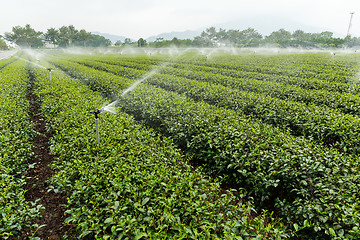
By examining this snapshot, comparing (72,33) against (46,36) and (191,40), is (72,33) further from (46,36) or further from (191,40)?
(191,40)

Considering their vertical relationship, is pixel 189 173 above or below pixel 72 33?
below

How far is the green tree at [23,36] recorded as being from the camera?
87125 mm

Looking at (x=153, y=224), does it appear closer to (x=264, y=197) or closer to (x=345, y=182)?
(x=264, y=197)

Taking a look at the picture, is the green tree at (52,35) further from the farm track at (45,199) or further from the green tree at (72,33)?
the farm track at (45,199)

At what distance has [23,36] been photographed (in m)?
87.5

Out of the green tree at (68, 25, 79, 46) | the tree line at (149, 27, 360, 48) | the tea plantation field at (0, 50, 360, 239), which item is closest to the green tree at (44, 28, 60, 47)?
the green tree at (68, 25, 79, 46)

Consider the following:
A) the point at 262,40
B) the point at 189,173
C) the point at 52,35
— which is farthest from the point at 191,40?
the point at 189,173

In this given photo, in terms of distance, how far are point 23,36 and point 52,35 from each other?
11.9 metres

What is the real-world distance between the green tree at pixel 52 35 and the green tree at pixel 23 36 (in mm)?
4740

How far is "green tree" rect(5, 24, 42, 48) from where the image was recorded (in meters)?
87.1

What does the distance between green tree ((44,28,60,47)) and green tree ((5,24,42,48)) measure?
4.74 meters

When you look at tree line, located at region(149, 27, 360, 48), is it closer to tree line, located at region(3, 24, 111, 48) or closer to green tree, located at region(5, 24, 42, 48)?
tree line, located at region(3, 24, 111, 48)

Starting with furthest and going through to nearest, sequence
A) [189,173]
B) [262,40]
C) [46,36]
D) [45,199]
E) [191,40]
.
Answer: [46,36]
[191,40]
[262,40]
[45,199]
[189,173]

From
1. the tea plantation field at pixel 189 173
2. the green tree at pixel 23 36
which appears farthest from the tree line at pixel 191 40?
the tea plantation field at pixel 189 173
